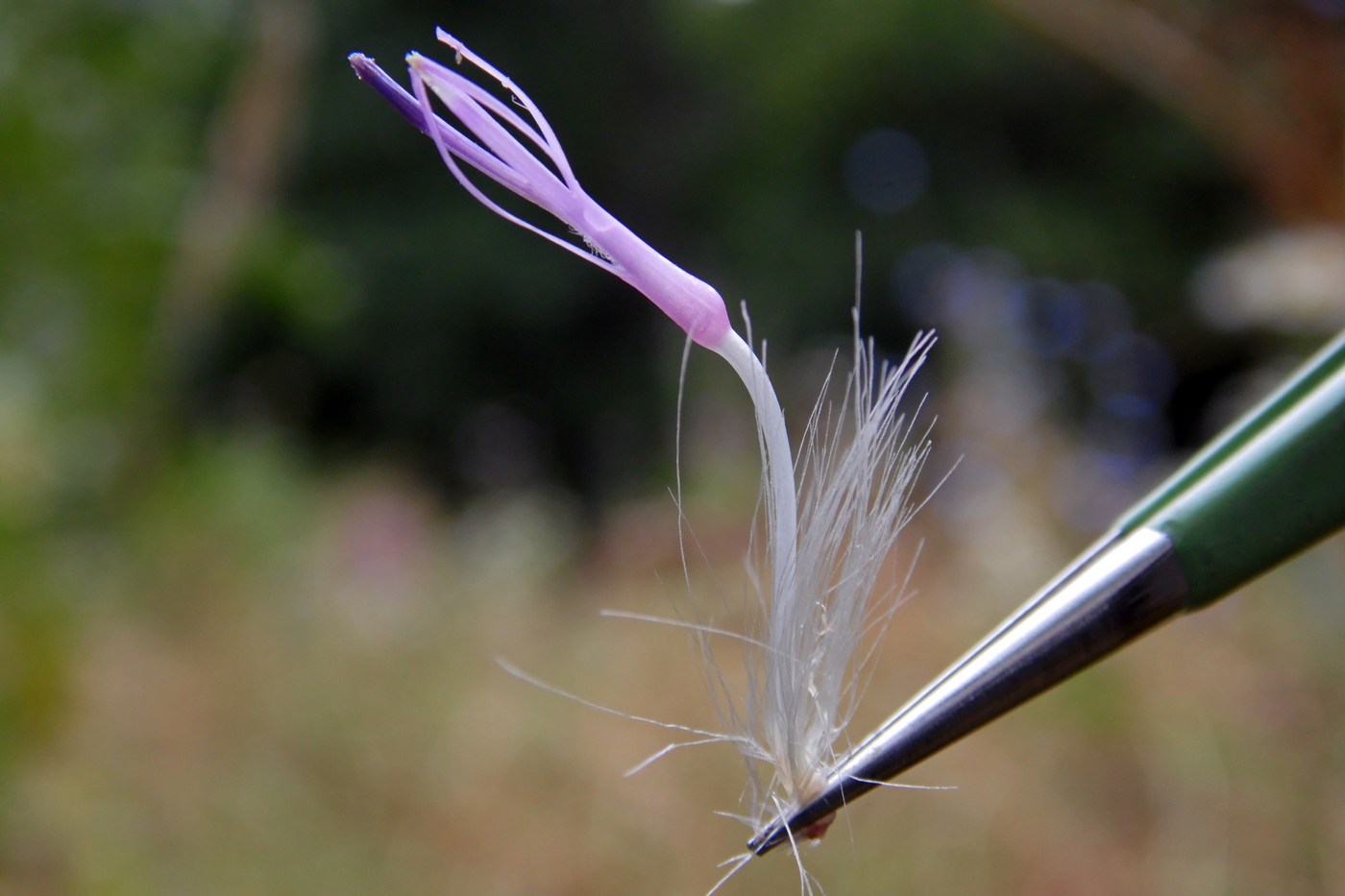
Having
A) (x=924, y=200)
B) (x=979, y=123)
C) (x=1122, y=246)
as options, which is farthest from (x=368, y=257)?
(x=1122, y=246)

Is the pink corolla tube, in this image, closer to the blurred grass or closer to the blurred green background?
the blurred green background

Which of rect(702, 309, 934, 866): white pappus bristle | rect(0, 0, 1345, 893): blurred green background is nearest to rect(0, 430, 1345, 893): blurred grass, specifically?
A: rect(0, 0, 1345, 893): blurred green background

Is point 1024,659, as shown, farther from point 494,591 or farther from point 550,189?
point 494,591

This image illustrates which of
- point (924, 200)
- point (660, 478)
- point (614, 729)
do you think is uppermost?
point (614, 729)

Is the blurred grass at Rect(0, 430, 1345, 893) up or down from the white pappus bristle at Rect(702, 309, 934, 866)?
down

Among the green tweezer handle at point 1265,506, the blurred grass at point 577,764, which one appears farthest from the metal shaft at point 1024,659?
the blurred grass at point 577,764

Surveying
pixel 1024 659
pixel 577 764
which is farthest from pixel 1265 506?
pixel 577 764

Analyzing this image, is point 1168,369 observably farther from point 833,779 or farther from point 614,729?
point 833,779
